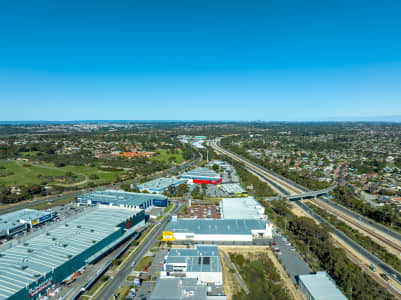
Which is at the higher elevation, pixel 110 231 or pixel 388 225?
pixel 110 231

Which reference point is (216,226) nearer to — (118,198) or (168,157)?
(118,198)

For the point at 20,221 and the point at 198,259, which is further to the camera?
the point at 20,221

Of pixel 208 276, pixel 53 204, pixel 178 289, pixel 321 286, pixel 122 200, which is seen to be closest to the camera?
pixel 178 289

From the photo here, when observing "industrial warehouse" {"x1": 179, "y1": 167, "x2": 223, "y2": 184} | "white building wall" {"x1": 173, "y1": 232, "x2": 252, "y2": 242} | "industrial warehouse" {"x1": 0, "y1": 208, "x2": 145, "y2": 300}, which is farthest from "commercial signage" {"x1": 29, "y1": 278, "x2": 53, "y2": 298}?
"industrial warehouse" {"x1": 179, "y1": 167, "x2": 223, "y2": 184}

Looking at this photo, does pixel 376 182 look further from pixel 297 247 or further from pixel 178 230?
pixel 178 230

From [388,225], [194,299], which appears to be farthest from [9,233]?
[388,225]

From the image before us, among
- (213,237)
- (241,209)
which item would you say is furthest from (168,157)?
(213,237)
